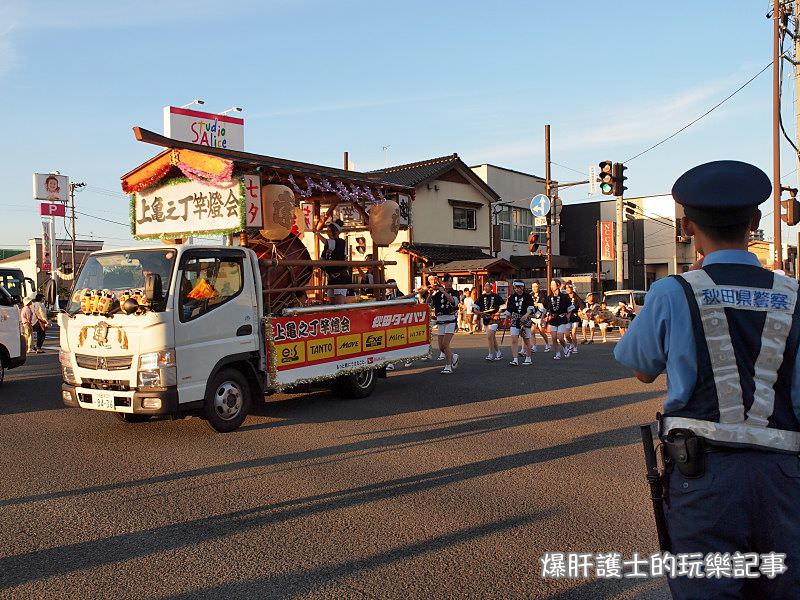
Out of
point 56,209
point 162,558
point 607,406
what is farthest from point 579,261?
point 162,558

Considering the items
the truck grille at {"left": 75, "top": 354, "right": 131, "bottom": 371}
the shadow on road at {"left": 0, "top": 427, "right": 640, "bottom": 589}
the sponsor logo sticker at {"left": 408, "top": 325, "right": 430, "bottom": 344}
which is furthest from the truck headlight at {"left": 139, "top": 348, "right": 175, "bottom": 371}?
the sponsor logo sticker at {"left": 408, "top": 325, "right": 430, "bottom": 344}

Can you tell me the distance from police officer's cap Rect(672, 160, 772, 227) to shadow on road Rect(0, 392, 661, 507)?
200 inches

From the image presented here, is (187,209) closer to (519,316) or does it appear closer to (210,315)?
(210,315)

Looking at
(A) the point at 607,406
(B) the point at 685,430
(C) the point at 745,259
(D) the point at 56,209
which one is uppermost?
(D) the point at 56,209

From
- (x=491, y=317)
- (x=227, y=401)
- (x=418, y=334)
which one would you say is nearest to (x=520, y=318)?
(x=491, y=317)

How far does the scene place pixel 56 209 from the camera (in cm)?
3447

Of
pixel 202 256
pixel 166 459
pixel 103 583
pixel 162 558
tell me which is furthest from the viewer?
pixel 202 256

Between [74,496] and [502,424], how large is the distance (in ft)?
15.7

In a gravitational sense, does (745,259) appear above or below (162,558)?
above

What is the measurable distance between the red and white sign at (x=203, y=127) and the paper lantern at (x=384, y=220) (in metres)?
22.4

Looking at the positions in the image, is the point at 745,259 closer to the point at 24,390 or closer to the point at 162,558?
the point at 162,558

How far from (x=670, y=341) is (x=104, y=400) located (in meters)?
6.84

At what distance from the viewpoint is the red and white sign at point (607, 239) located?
39.2 metres

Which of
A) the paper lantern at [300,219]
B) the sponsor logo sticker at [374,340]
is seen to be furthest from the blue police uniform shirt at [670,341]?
the paper lantern at [300,219]
